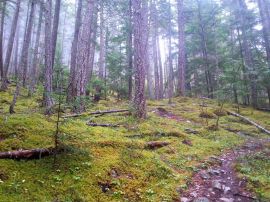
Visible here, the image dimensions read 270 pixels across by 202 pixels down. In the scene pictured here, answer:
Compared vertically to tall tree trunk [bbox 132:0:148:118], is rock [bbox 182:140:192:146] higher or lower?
lower

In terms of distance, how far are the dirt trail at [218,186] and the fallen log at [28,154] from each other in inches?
108

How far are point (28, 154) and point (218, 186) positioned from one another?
13.3 ft

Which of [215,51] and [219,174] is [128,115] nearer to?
[219,174]

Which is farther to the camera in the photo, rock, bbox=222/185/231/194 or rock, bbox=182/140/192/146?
rock, bbox=182/140/192/146

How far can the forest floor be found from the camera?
514cm

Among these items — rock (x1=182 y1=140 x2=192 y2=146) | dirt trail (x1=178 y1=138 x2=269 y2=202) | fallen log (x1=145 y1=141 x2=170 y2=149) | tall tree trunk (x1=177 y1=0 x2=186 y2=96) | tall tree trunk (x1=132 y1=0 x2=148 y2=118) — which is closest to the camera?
dirt trail (x1=178 y1=138 x2=269 y2=202)

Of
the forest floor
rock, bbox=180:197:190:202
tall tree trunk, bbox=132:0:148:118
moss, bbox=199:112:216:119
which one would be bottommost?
rock, bbox=180:197:190:202

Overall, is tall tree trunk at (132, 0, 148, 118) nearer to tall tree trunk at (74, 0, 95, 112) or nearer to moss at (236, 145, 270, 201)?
tall tree trunk at (74, 0, 95, 112)

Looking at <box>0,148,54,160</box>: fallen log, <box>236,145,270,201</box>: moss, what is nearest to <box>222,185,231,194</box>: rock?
<box>236,145,270,201</box>: moss

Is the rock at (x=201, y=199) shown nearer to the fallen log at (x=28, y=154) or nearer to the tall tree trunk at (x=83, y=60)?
the fallen log at (x=28, y=154)

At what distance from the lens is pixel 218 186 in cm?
661

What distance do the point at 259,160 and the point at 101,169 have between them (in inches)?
195

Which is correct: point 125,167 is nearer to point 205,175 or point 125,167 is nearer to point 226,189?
point 205,175

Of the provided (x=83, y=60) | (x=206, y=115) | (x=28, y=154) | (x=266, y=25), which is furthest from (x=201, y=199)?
(x=266, y=25)
